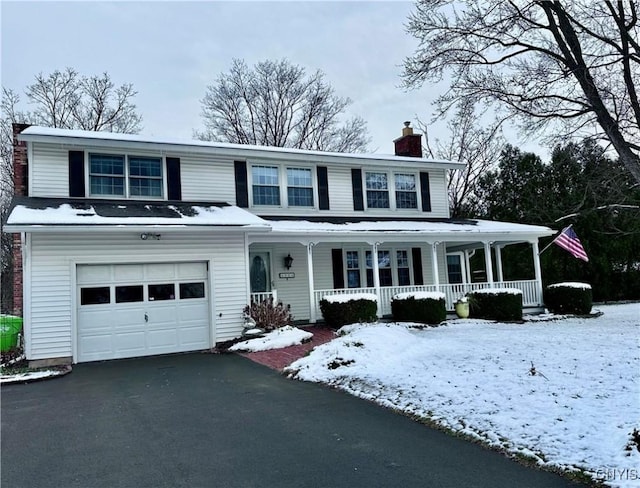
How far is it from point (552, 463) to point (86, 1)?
622 inches

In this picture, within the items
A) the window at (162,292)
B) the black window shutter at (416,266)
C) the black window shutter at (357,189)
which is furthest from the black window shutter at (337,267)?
the window at (162,292)

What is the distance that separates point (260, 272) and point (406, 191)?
661 cm

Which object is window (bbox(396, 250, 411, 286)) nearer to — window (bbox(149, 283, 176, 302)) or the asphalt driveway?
window (bbox(149, 283, 176, 302))

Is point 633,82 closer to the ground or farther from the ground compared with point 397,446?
farther from the ground

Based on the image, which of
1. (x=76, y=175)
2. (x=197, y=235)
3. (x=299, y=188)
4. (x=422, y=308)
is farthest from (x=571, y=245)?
(x=76, y=175)

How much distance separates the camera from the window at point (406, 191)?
714 inches

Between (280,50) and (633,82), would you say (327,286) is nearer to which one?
(633,82)

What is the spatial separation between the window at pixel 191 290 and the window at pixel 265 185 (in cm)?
420

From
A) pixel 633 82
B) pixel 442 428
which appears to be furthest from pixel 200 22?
pixel 442 428

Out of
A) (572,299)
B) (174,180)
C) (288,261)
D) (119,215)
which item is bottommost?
(572,299)

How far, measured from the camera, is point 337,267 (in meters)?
16.7

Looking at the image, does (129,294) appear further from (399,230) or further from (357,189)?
(357,189)

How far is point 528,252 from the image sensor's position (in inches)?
970

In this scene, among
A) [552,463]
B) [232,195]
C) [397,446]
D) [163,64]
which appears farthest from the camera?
[163,64]
